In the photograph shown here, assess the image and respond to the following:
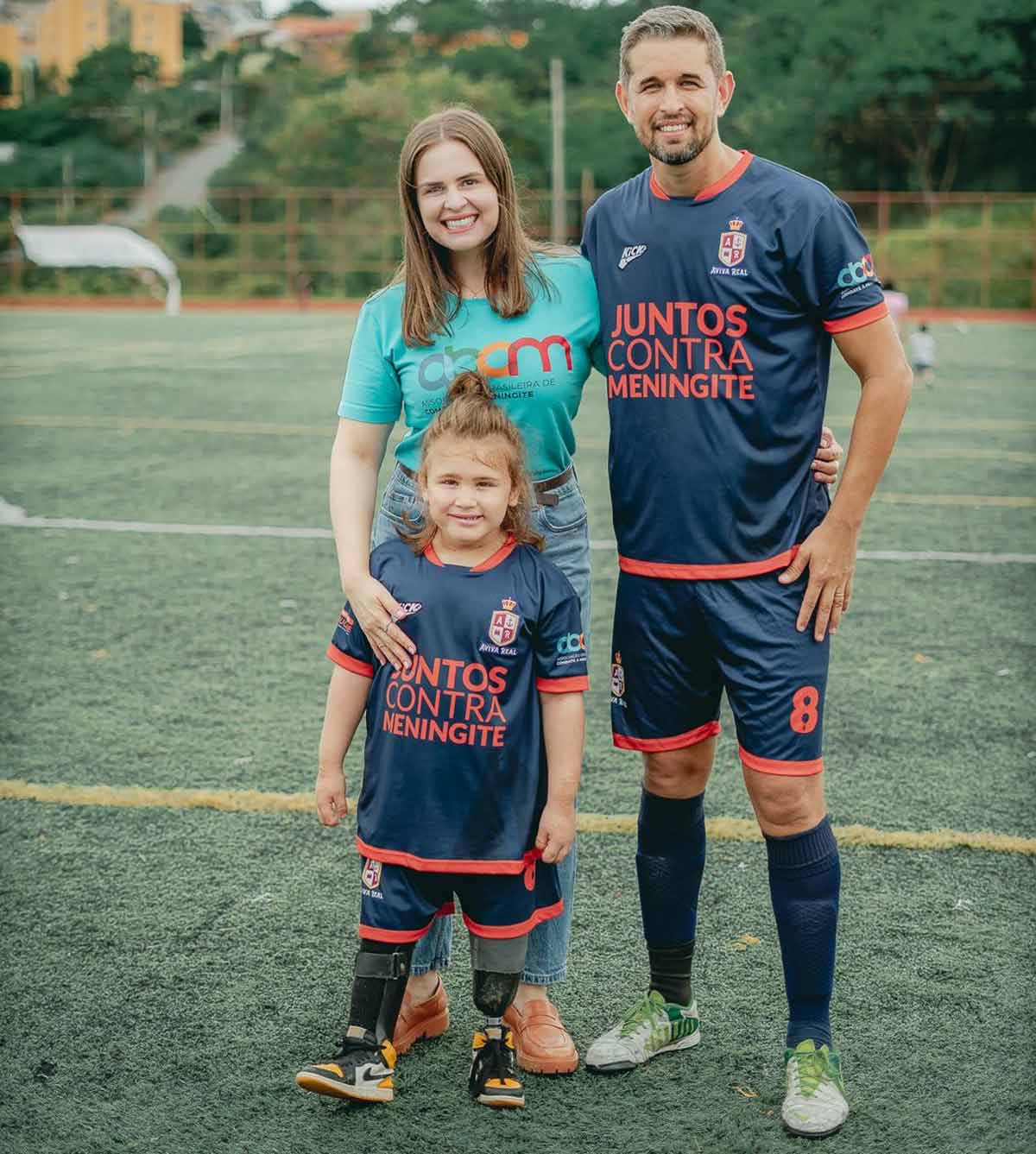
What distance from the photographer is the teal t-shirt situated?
295 centimetres

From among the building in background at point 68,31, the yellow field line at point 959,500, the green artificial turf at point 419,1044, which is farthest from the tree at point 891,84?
the building in background at point 68,31

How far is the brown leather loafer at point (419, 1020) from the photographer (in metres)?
3.15

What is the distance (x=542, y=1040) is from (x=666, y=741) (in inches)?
26.7

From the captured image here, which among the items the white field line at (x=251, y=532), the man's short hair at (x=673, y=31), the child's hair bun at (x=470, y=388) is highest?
the man's short hair at (x=673, y=31)

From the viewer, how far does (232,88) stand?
296 feet

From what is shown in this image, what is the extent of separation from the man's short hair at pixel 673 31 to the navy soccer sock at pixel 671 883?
1.49 m

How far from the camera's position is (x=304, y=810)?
176 inches

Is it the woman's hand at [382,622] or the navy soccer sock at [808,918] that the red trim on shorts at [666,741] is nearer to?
the navy soccer sock at [808,918]

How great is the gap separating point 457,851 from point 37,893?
1512 millimetres

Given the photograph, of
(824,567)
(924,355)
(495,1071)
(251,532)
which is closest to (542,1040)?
(495,1071)

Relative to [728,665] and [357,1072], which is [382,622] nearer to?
[728,665]

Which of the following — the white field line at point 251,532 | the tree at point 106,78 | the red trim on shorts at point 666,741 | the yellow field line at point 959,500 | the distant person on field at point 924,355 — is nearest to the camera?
the red trim on shorts at point 666,741

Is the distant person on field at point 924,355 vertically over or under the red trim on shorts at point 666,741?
under

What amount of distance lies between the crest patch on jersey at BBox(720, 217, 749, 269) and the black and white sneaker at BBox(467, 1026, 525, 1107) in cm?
157
